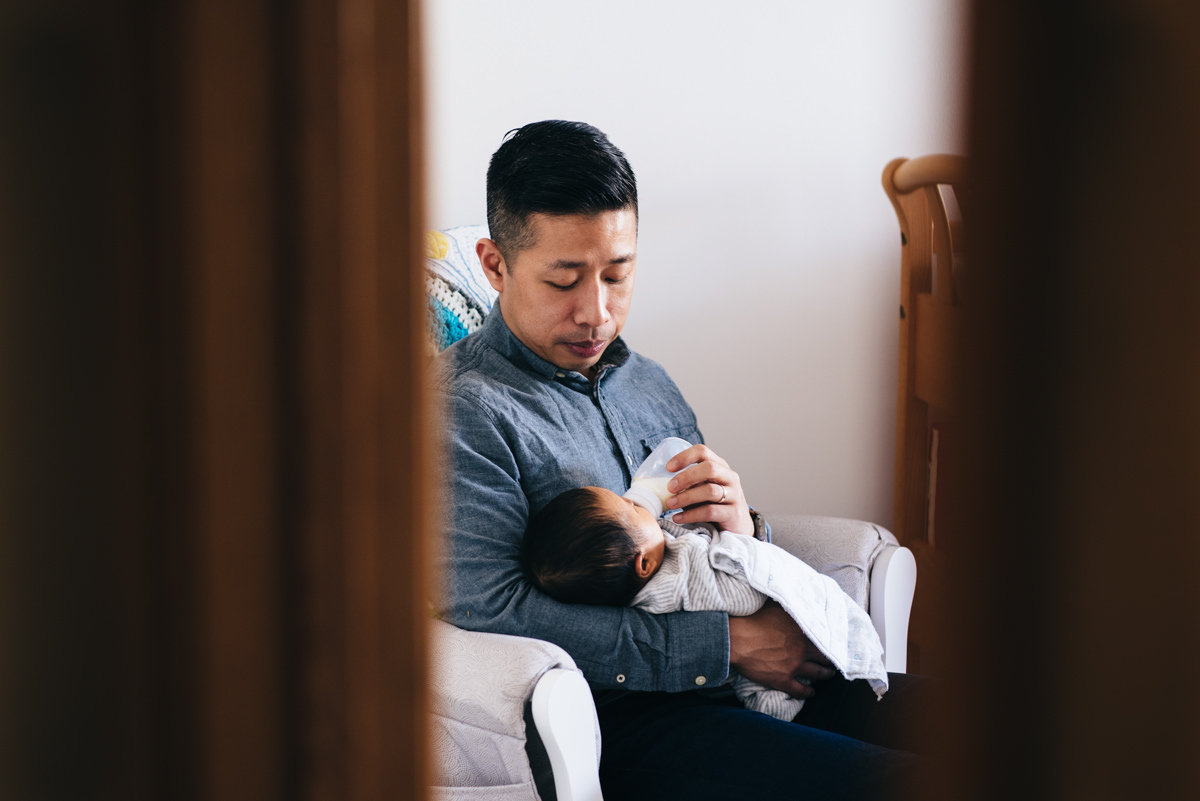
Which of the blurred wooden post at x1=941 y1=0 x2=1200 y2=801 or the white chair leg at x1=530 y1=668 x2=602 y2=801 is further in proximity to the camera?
the white chair leg at x1=530 y1=668 x2=602 y2=801

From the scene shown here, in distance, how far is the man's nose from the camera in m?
0.98

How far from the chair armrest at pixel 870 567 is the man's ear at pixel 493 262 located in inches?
21.9

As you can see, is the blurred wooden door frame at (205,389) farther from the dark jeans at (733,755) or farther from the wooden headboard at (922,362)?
the wooden headboard at (922,362)

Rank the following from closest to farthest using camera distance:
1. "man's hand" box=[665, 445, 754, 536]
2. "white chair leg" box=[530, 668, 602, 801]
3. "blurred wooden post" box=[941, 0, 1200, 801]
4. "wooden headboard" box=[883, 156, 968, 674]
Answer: "blurred wooden post" box=[941, 0, 1200, 801], "white chair leg" box=[530, 668, 602, 801], "man's hand" box=[665, 445, 754, 536], "wooden headboard" box=[883, 156, 968, 674]

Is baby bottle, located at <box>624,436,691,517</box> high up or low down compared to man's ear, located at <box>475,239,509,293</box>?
down

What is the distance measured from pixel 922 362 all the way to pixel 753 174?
0.53 m

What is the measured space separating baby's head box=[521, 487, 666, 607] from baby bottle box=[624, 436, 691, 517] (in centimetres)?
7

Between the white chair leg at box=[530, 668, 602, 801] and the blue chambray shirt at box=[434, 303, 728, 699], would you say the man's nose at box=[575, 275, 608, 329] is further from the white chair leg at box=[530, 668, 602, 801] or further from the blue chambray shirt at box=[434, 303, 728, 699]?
the white chair leg at box=[530, 668, 602, 801]

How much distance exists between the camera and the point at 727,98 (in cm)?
177

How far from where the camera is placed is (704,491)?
3.21 ft

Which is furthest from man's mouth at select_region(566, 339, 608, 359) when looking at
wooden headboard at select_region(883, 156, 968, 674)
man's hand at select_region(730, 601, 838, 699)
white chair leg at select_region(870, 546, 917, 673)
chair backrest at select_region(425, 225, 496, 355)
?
wooden headboard at select_region(883, 156, 968, 674)

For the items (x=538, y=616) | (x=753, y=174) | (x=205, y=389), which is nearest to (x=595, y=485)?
(x=538, y=616)

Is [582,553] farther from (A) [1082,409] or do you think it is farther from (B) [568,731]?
(A) [1082,409]

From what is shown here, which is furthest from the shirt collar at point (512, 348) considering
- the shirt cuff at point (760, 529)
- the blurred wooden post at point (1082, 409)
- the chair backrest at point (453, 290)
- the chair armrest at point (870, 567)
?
the blurred wooden post at point (1082, 409)
